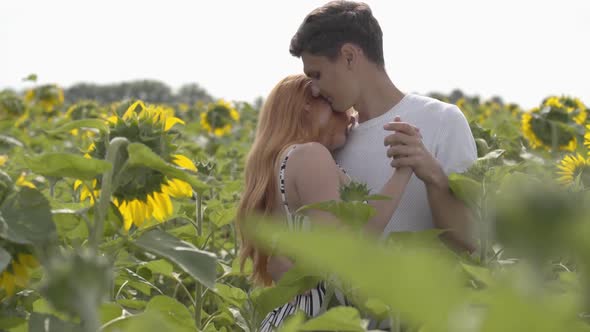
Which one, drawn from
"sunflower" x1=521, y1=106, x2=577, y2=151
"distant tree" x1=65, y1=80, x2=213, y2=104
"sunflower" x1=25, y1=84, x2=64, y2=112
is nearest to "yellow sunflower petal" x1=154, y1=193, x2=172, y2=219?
"sunflower" x1=521, y1=106, x2=577, y2=151

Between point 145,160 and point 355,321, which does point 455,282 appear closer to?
point 355,321

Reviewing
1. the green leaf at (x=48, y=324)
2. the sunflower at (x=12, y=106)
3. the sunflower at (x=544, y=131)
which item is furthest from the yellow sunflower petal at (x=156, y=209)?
the sunflower at (x=12, y=106)

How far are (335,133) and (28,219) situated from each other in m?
1.27

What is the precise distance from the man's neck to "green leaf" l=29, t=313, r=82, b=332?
53.9 inches

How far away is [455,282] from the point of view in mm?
301

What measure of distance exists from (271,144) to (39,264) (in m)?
1.14

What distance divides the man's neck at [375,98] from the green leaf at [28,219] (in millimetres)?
1301

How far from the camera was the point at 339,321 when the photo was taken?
0.69 m

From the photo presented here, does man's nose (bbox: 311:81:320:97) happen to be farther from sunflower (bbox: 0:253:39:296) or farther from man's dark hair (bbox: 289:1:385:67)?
sunflower (bbox: 0:253:39:296)

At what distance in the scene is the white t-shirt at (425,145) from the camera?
6.14ft

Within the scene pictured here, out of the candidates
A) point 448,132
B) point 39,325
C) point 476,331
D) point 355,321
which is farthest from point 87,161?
point 448,132

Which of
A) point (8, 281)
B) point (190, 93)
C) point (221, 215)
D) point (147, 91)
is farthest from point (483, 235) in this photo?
point (147, 91)

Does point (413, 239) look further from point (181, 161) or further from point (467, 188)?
point (181, 161)

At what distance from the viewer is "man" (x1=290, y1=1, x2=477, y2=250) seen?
1.88m
